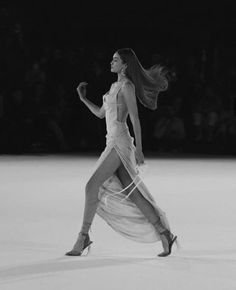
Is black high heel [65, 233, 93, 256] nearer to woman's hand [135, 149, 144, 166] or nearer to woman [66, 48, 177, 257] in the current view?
→ woman [66, 48, 177, 257]

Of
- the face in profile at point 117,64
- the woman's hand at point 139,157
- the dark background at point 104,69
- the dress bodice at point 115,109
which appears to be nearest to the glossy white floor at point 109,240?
the woman's hand at point 139,157

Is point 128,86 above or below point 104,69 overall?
above

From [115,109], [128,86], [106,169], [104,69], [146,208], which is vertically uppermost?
[128,86]

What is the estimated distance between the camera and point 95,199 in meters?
5.35

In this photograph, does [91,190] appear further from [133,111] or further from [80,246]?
[133,111]

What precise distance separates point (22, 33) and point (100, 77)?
212 centimetres

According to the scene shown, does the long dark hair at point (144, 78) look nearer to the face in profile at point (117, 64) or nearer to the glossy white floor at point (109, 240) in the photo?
the face in profile at point (117, 64)

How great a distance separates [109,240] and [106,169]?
865mm

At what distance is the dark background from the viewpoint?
1631cm

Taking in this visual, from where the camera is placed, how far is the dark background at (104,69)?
16.3 meters

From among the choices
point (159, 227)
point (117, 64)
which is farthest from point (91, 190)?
point (117, 64)

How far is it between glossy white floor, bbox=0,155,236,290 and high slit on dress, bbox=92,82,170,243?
15 cm

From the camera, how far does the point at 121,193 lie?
17.8 ft

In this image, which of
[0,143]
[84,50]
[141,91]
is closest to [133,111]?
[141,91]
